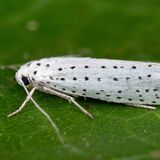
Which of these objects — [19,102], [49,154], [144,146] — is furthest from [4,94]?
[144,146]

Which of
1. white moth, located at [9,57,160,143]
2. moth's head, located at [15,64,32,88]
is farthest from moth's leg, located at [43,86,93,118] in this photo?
moth's head, located at [15,64,32,88]

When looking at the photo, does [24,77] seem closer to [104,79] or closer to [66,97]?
[66,97]

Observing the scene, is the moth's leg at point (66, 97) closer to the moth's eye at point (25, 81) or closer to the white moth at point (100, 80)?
the white moth at point (100, 80)

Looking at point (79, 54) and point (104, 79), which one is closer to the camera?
point (104, 79)

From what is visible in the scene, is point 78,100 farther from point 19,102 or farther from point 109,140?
point 109,140

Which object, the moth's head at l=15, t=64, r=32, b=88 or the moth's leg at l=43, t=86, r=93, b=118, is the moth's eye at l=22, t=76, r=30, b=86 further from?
the moth's leg at l=43, t=86, r=93, b=118

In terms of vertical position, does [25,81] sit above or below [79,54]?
below

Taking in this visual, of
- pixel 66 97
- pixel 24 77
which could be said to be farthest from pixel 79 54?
pixel 66 97
